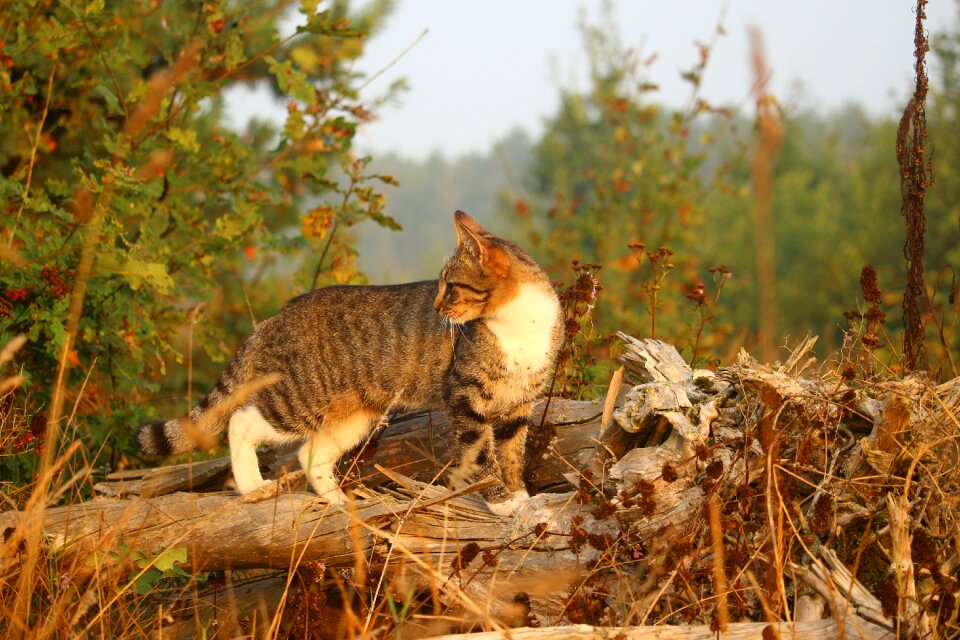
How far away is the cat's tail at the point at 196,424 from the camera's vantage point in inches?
189

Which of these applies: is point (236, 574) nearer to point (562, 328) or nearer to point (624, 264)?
point (562, 328)

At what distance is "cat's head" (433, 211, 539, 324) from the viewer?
15.9ft

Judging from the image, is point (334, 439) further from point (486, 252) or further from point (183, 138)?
point (183, 138)

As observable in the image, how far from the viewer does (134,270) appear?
4387mm

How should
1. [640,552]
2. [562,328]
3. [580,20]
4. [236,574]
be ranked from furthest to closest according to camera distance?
[580,20], [562,328], [236,574], [640,552]

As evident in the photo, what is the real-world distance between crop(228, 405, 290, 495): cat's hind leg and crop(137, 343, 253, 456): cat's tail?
0.11m

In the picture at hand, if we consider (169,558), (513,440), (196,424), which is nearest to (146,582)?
(169,558)

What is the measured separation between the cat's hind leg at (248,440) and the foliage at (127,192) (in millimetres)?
744

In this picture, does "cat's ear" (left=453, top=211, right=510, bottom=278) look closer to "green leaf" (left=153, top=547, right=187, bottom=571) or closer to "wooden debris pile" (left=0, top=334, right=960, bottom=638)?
"wooden debris pile" (left=0, top=334, right=960, bottom=638)

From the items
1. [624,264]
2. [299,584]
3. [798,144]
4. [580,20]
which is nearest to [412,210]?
[798,144]

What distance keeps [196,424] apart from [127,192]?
4.82 ft

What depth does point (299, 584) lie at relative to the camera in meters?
3.83

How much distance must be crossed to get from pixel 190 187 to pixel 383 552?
3.00m

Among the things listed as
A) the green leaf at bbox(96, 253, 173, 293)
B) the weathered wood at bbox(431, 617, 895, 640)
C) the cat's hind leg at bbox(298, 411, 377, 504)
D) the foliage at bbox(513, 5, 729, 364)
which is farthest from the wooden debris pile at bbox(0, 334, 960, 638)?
the foliage at bbox(513, 5, 729, 364)
